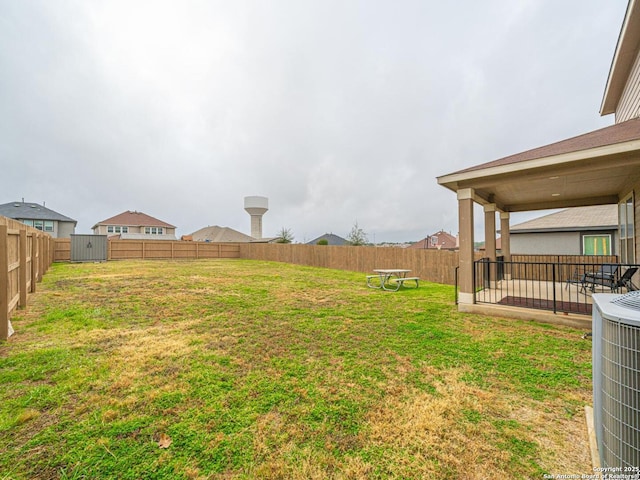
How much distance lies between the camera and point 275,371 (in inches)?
131

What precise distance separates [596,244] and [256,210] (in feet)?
135

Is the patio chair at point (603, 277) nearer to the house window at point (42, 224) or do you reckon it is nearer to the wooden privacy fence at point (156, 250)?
the wooden privacy fence at point (156, 250)

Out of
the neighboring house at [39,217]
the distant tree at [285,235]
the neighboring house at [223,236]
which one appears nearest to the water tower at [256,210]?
the neighboring house at [223,236]

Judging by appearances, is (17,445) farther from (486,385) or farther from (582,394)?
(582,394)

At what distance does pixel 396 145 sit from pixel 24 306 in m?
20.2

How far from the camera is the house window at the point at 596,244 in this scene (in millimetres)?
12859

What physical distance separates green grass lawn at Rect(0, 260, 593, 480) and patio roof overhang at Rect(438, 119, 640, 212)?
3.06 metres

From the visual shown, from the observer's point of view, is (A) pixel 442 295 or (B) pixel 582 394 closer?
(B) pixel 582 394

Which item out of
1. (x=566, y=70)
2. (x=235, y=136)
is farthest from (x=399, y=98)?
(x=235, y=136)

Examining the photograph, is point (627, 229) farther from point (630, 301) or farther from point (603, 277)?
point (630, 301)

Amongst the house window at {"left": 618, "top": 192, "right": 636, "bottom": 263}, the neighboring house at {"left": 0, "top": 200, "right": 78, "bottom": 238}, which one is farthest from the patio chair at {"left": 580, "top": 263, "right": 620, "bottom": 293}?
the neighboring house at {"left": 0, "top": 200, "right": 78, "bottom": 238}

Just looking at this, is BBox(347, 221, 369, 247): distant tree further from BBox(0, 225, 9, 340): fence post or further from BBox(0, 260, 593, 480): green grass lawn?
BBox(0, 225, 9, 340): fence post

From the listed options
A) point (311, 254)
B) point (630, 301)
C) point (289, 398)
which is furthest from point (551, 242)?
point (289, 398)

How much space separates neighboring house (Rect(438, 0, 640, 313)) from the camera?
5.11 metres
